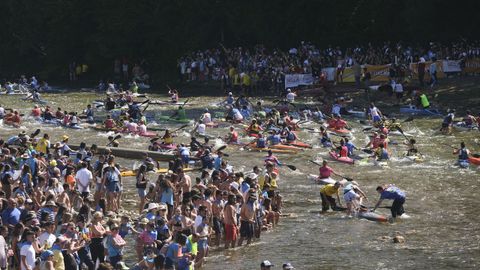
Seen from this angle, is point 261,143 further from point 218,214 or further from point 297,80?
point 297,80

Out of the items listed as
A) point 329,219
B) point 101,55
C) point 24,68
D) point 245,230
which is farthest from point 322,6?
point 245,230

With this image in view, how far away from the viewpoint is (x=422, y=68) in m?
44.2

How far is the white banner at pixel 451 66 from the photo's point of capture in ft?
147

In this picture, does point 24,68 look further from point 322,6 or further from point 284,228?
point 284,228

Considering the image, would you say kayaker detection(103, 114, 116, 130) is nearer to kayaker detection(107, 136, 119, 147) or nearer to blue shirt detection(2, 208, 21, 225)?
kayaker detection(107, 136, 119, 147)

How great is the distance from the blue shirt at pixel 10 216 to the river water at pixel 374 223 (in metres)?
2.82

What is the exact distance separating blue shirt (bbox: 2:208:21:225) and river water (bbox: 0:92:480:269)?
2817 millimetres

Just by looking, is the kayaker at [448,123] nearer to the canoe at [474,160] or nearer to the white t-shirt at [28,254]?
the canoe at [474,160]

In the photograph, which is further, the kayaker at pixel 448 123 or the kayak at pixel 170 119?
the kayak at pixel 170 119

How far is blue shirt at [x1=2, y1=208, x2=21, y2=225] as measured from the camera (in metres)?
17.5

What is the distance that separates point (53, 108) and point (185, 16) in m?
14.6

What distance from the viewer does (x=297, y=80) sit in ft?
160

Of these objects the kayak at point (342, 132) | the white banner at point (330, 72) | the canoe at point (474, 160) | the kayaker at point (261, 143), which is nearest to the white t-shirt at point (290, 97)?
the white banner at point (330, 72)

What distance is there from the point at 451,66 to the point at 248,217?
26673mm
